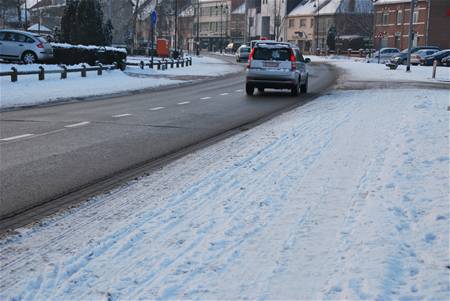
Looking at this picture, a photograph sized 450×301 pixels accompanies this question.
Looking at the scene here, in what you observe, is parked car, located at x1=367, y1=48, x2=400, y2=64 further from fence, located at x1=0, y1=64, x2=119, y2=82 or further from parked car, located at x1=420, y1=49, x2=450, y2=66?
fence, located at x1=0, y1=64, x2=119, y2=82

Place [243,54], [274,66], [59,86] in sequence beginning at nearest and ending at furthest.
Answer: [274,66] < [59,86] < [243,54]

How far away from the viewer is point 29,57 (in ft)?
96.7

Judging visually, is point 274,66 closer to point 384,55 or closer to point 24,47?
point 24,47

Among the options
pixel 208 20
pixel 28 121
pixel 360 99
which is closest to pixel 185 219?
pixel 28 121

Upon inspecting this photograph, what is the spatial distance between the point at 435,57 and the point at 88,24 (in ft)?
98.9

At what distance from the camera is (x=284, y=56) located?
20.6m

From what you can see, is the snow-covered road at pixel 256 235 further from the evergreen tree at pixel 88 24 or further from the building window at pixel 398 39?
the building window at pixel 398 39

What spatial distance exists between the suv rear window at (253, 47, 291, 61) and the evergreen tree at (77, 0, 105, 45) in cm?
2139

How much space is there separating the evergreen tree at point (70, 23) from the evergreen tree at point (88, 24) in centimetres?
46

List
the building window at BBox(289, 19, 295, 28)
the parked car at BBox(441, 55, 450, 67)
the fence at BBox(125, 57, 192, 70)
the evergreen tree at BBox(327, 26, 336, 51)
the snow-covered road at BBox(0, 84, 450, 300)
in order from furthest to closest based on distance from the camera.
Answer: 1. the building window at BBox(289, 19, 295, 28)
2. the evergreen tree at BBox(327, 26, 336, 51)
3. the parked car at BBox(441, 55, 450, 67)
4. the fence at BBox(125, 57, 192, 70)
5. the snow-covered road at BBox(0, 84, 450, 300)

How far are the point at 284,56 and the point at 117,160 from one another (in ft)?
41.8

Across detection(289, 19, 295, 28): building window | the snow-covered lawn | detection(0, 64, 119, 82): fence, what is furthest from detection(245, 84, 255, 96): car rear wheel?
detection(289, 19, 295, 28): building window

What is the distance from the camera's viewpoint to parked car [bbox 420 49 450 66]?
171ft

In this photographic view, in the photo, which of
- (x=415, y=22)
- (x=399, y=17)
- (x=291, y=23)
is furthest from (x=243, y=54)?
(x=291, y=23)
